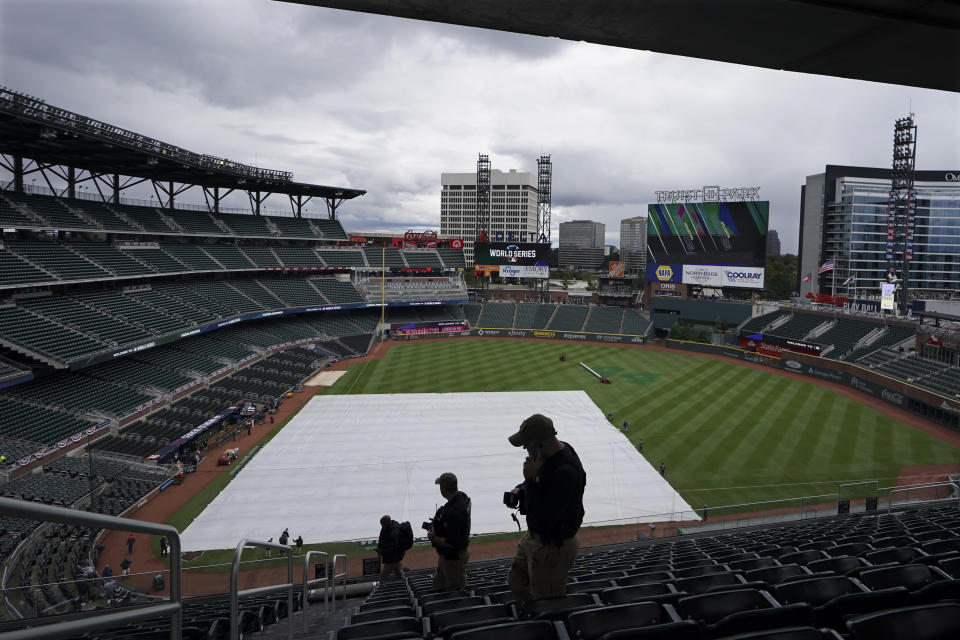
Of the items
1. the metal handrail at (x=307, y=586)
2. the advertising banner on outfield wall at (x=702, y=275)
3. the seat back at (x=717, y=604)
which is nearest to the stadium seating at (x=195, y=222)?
the metal handrail at (x=307, y=586)

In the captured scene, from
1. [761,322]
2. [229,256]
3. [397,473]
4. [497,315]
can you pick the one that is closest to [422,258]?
[497,315]

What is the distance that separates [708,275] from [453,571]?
181ft

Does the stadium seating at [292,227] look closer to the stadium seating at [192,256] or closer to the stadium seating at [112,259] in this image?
the stadium seating at [192,256]

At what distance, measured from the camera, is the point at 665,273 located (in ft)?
191

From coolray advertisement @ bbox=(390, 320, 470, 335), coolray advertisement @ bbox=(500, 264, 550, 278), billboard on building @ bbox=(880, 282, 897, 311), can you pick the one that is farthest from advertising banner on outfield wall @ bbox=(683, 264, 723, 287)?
coolray advertisement @ bbox=(390, 320, 470, 335)

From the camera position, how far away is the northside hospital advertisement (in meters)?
52.2

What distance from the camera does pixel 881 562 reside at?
6.09 metres

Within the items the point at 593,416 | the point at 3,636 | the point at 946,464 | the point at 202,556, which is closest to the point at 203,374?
the point at 202,556

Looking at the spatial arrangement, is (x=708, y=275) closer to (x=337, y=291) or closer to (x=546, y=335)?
(x=546, y=335)

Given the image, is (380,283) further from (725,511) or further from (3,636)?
(3,636)

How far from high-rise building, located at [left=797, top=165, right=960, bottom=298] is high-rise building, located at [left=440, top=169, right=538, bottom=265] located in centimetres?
7707

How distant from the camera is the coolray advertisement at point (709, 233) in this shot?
52094 millimetres

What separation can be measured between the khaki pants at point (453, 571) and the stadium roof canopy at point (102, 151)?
34845 millimetres

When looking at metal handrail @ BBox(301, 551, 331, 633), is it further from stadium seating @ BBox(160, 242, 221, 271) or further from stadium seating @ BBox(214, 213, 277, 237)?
stadium seating @ BBox(214, 213, 277, 237)
